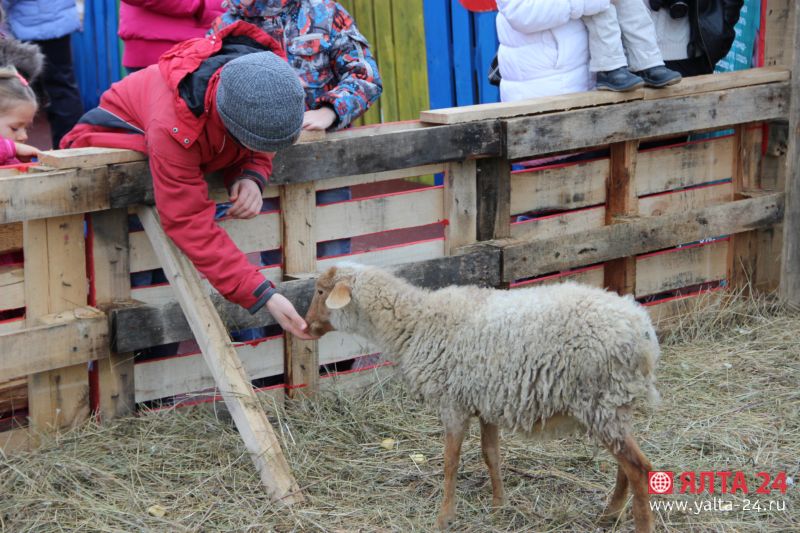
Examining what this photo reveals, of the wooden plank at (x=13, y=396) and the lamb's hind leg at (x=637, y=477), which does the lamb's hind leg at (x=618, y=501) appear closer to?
the lamb's hind leg at (x=637, y=477)

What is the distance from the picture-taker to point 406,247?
15.4 ft

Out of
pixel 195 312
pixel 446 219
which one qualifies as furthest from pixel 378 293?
pixel 446 219

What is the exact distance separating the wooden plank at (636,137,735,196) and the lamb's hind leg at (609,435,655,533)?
2.36 m

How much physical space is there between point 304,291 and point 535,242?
1254 mm

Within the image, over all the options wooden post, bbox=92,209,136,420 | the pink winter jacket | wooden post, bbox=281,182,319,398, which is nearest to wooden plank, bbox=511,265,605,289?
wooden post, bbox=281,182,319,398

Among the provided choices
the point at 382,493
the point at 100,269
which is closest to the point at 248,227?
the point at 100,269

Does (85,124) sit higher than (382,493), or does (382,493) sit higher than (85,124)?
(85,124)

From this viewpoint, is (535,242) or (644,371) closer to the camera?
(644,371)

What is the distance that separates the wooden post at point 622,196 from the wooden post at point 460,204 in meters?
0.90

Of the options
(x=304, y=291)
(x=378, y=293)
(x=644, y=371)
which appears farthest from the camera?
(x=304, y=291)

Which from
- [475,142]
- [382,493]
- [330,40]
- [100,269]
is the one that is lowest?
[382,493]

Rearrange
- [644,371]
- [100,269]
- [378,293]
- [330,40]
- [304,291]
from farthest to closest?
[330,40]
[304,291]
[100,269]
[378,293]
[644,371]

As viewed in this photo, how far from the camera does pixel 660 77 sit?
516cm

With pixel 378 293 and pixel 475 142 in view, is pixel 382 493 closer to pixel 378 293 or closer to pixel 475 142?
pixel 378 293
